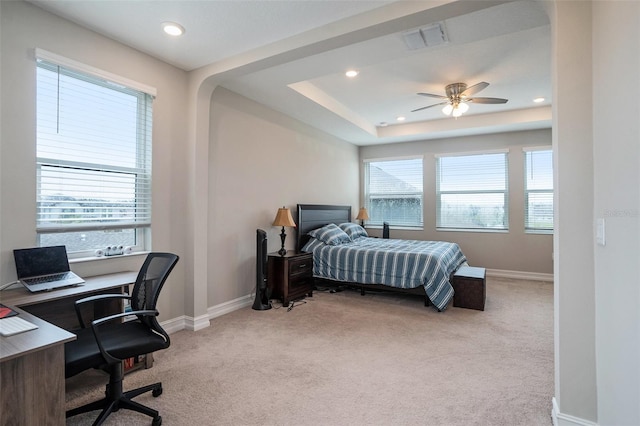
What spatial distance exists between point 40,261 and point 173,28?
6.62 feet

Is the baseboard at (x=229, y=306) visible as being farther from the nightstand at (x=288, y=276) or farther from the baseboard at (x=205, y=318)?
the nightstand at (x=288, y=276)

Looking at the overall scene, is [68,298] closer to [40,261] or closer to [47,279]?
[47,279]

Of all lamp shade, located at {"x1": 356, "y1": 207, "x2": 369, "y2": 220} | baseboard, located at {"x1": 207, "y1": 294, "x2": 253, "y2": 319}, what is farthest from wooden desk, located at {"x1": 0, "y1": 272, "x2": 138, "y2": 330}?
lamp shade, located at {"x1": 356, "y1": 207, "x2": 369, "y2": 220}

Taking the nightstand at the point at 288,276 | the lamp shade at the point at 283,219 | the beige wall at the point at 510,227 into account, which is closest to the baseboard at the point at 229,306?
the nightstand at the point at 288,276

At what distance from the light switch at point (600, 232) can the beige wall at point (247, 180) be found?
3.34 m

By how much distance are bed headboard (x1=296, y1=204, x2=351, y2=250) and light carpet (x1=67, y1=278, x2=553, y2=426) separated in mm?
1485

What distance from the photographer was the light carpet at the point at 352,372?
1949mm

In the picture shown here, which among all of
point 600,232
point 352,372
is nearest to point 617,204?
point 600,232

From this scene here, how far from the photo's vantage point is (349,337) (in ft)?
10.2

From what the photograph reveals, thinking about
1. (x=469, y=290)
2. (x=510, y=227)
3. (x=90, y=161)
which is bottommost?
(x=469, y=290)

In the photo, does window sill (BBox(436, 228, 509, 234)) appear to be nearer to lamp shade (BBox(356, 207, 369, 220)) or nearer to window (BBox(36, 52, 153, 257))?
lamp shade (BBox(356, 207, 369, 220))

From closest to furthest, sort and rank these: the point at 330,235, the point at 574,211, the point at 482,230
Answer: the point at 574,211, the point at 330,235, the point at 482,230

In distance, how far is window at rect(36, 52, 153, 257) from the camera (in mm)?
2432

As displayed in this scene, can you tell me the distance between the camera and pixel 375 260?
442cm
